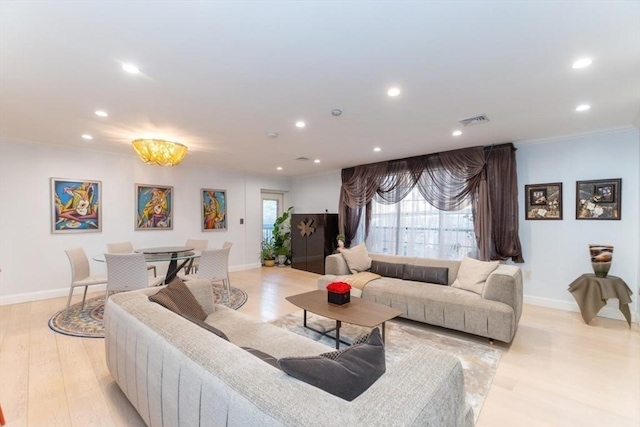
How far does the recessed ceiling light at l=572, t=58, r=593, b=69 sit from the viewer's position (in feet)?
6.42

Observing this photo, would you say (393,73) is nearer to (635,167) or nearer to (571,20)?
(571,20)

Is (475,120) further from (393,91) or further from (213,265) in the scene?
(213,265)

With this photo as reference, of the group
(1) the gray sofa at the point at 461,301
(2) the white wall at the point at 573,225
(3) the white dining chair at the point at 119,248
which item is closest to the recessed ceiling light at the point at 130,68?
(1) the gray sofa at the point at 461,301

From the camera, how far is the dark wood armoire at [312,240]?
245 inches

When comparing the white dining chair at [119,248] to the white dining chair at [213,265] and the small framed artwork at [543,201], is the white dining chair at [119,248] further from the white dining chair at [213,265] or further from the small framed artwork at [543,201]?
the small framed artwork at [543,201]

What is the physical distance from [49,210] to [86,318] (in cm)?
208

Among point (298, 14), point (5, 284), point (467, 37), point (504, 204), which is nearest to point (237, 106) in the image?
point (298, 14)

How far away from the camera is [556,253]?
155 inches

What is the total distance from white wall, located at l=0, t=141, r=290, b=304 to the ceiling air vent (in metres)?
4.97

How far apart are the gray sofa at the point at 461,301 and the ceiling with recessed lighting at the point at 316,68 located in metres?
1.85

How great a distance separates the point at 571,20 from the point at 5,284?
6.73 metres

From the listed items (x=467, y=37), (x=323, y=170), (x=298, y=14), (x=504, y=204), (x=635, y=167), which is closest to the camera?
(x=298, y=14)

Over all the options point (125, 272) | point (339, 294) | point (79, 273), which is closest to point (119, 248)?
point (79, 273)

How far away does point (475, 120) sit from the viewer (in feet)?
10.3
